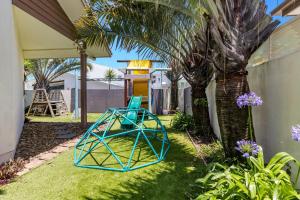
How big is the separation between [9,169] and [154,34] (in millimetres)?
4707

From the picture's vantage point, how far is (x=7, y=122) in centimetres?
558

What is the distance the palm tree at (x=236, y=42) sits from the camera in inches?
166

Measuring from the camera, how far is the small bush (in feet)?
15.0

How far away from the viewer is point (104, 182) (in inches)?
172

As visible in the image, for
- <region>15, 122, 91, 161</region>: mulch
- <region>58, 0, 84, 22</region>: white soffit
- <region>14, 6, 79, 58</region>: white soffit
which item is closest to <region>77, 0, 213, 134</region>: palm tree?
<region>14, 6, 79, 58</region>: white soffit

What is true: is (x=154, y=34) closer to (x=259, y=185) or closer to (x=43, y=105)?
(x=259, y=185)

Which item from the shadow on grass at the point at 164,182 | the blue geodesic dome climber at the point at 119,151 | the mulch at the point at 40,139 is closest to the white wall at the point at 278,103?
the shadow on grass at the point at 164,182

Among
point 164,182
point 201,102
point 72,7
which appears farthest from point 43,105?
point 164,182

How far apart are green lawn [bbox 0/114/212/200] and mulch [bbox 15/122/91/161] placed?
4.17ft

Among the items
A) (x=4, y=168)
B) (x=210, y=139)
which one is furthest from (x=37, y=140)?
(x=210, y=139)

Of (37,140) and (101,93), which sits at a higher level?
(101,93)

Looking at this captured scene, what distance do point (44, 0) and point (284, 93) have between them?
22.5ft

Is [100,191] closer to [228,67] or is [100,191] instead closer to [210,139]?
[228,67]

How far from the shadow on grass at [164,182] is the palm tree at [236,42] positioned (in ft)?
3.09
